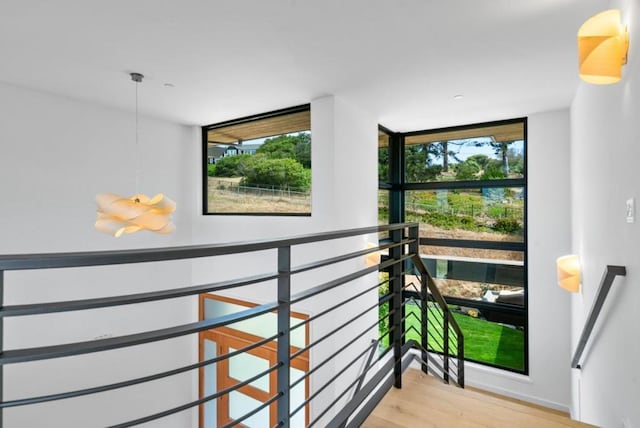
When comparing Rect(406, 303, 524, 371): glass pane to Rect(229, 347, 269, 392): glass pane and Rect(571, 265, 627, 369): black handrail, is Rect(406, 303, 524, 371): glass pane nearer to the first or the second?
Rect(229, 347, 269, 392): glass pane

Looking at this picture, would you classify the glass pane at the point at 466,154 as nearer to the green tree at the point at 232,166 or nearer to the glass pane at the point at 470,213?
the glass pane at the point at 470,213

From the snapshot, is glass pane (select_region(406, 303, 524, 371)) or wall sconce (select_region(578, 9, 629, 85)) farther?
glass pane (select_region(406, 303, 524, 371))

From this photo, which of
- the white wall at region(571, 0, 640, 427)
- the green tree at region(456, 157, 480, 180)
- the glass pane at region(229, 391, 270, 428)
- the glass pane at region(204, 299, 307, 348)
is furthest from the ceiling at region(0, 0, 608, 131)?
the glass pane at region(229, 391, 270, 428)

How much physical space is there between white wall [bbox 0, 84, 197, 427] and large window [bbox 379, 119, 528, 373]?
3.30 meters

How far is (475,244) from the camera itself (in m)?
4.69

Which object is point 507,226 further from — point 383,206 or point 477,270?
Result: point 383,206

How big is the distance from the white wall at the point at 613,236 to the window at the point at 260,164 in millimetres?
2635

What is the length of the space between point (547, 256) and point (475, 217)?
3.18 ft

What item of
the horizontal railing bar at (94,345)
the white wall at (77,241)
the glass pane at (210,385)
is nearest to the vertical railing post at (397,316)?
the horizontal railing bar at (94,345)

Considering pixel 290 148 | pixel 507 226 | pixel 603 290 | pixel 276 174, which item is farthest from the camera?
pixel 507 226

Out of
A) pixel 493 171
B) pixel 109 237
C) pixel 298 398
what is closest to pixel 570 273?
pixel 493 171

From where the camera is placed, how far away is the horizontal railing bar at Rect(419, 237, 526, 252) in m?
4.45

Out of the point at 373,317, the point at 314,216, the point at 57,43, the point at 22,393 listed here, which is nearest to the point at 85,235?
the point at 22,393

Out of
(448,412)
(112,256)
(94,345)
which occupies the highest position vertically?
(112,256)
